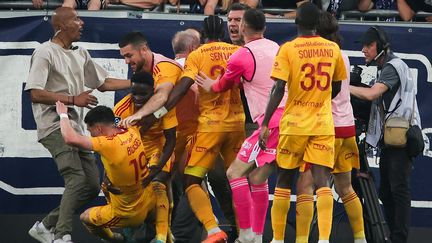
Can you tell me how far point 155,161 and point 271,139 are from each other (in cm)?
111

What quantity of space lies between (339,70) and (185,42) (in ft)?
6.50

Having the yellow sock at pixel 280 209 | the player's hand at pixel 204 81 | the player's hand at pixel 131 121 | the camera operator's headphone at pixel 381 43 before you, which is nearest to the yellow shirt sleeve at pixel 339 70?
the yellow sock at pixel 280 209

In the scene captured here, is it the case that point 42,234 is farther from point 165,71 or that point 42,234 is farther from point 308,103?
point 308,103

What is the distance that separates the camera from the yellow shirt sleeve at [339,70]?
36.6 ft

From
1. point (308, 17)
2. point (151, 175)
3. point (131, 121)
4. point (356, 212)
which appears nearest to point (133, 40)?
point (131, 121)

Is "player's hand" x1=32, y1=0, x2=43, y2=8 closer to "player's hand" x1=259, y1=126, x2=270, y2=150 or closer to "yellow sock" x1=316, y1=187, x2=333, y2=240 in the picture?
"player's hand" x1=259, y1=126, x2=270, y2=150

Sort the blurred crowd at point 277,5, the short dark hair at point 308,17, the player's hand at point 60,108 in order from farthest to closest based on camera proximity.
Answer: the blurred crowd at point 277,5
the player's hand at point 60,108
the short dark hair at point 308,17

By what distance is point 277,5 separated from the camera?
14.6 meters

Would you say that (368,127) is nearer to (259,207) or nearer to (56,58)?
(259,207)

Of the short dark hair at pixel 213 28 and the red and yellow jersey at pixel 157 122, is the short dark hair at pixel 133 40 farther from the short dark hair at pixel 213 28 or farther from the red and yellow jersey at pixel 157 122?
the short dark hair at pixel 213 28

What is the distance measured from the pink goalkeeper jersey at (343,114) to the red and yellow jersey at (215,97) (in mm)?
968

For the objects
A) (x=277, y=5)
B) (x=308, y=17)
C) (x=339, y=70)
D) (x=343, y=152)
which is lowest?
(x=343, y=152)

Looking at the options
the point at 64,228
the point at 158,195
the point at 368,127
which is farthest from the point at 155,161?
the point at 368,127

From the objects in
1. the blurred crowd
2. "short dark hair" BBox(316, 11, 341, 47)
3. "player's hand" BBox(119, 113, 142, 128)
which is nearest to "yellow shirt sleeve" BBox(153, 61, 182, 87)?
"player's hand" BBox(119, 113, 142, 128)
